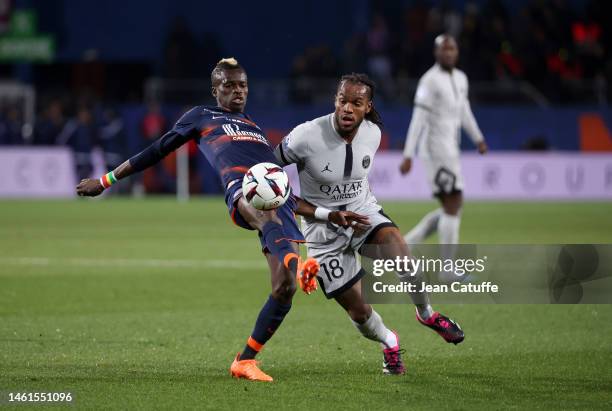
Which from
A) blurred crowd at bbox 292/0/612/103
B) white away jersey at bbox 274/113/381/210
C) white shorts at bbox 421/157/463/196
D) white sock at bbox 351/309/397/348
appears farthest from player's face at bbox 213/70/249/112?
blurred crowd at bbox 292/0/612/103

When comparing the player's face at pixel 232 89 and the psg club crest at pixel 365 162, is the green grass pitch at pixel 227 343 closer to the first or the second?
the psg club crest at pixel 365 162

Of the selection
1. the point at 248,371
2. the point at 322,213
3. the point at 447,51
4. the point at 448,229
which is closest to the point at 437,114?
the point at 447,51

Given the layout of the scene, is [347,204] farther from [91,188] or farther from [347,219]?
[91,188]

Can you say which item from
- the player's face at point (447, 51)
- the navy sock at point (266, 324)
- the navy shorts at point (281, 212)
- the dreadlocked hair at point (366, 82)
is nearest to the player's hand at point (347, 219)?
the navy shorts at point (281, 212)

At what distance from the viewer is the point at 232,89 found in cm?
778

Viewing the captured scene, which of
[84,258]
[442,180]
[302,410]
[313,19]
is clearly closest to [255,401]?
[302,410]

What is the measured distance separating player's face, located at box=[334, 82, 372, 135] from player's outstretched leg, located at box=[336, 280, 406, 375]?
107 cm

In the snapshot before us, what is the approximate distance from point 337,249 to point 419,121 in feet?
17.2

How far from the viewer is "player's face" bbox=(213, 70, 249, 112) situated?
7.71m

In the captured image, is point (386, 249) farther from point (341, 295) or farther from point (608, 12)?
point (608, 12)

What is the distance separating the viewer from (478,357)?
25.8 feet

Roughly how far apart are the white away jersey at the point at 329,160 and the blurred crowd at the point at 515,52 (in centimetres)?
1921

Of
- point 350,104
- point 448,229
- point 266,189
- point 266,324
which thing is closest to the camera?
point 266,189

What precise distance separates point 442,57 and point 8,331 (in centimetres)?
592
